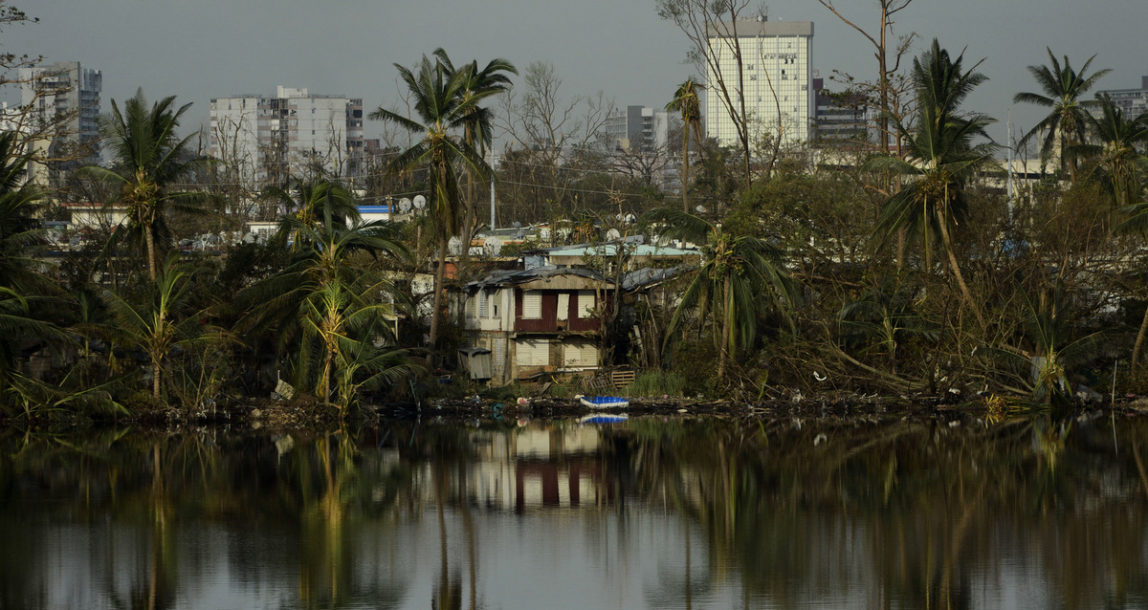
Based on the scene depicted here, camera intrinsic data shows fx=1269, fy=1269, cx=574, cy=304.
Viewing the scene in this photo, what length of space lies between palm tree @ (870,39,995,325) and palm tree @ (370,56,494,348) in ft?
40.4

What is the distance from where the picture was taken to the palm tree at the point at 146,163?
33562 mm

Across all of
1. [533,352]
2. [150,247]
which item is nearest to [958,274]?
[533,352]

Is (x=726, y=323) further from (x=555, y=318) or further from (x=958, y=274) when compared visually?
(x=555, y=318)

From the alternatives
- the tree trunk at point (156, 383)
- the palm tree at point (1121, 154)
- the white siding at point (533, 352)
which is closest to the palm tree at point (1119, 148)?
the palm tree at point (1121, 154)

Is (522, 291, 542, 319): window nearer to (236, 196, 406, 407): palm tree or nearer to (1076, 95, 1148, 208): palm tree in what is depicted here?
(236, 196, 406, 407): palm tree

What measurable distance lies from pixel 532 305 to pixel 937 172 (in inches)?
523

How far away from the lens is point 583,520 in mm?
20047

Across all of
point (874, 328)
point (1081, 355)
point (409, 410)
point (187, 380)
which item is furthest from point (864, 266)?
point (187, 380)

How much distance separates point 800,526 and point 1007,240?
22.8 m

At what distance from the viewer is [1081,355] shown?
115ft

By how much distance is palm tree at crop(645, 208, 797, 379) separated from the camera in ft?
116

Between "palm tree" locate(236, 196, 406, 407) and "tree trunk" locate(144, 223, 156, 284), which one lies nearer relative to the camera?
"palm tree" locate(236, 196, 406, 407)

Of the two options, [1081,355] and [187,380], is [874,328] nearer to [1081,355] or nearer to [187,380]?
[1081,355]

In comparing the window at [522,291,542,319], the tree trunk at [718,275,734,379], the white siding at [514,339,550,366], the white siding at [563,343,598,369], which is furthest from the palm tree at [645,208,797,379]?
the white siding at [514,339,550,366]
